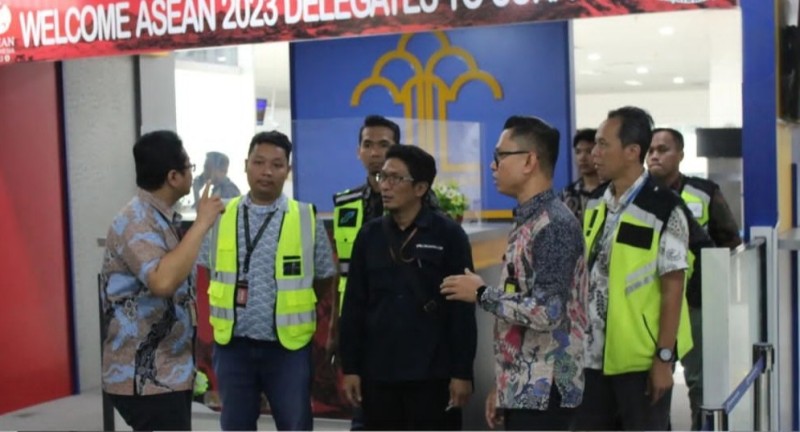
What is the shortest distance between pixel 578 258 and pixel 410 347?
77 cm

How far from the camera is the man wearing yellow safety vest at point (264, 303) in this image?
397 cm

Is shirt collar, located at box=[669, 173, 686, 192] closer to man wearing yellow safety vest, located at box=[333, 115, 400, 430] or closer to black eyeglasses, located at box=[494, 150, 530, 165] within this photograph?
man wearing yellow safety vest, located at box=[333, 115, 400, 430]

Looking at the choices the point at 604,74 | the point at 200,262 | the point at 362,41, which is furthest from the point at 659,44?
the point at 200,262

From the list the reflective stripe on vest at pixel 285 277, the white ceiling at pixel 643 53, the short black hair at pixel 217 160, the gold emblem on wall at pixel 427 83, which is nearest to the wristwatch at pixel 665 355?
the reflective stripe on vest at pixel 285 277

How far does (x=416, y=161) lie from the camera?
3.94 meters

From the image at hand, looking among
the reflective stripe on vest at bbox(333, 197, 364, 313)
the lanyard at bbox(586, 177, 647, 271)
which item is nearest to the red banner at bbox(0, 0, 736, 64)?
the reflective stripe on vest at bbox(333, 197, 364, 313)

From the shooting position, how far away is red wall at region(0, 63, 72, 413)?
6855 mm

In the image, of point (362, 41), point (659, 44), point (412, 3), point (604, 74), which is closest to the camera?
point (412, 3)

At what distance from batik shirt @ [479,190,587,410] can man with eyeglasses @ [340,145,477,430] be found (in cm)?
55

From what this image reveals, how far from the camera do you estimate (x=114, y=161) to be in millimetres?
7586

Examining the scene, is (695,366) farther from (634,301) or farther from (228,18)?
(228,18)

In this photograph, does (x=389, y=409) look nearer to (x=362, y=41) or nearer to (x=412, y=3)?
(x=412, y=3)

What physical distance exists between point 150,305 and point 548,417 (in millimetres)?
1240

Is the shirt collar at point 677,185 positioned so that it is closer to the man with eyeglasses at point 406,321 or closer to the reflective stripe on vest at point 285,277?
the man with eyeglasses at point 406,321
